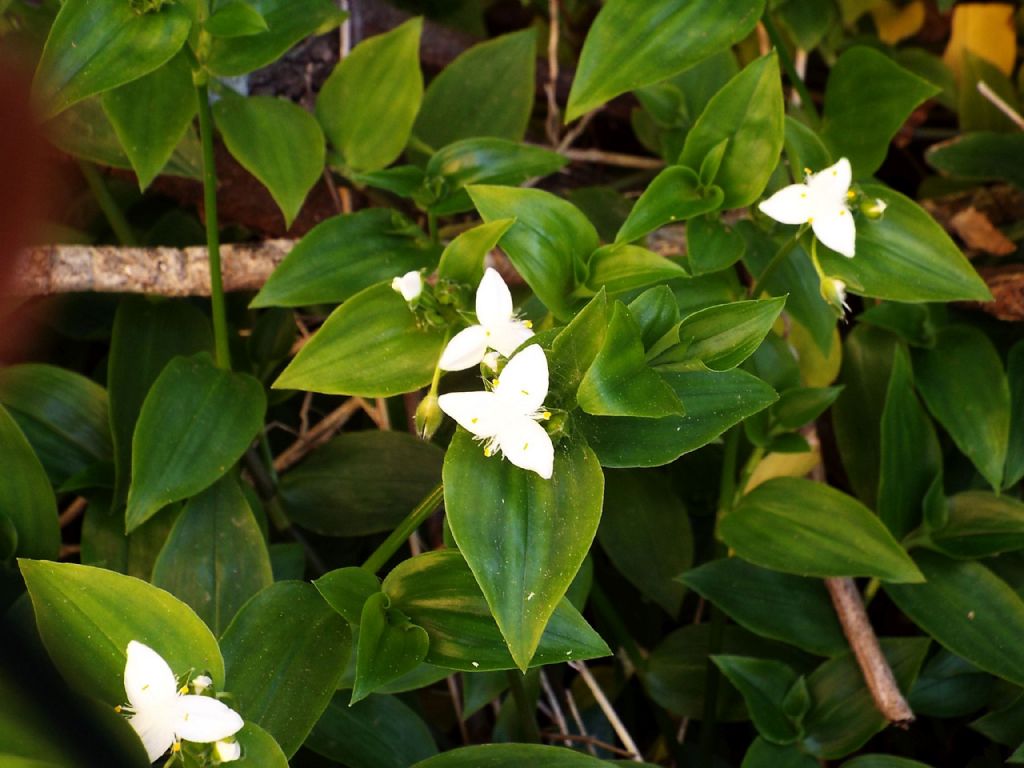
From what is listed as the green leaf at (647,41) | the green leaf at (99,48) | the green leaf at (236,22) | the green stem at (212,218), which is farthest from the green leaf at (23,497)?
the green leaf at (647,41)

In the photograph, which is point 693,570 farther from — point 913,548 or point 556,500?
point 556,500

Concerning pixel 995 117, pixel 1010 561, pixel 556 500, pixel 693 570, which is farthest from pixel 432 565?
pixel 995 117

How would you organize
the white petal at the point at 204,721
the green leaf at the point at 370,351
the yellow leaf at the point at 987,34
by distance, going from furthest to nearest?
the yellow leaf at the point at 987,34 < the green leaf at the point at 370,351 < the white petal at the point at 204,721

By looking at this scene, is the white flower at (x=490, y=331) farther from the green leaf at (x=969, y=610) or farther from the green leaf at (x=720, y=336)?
the green leaf at (x=969, y=610)

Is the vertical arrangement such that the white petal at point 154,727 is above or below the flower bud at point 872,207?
below

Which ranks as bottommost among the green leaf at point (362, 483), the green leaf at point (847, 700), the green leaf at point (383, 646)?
the green leaf at point (847, 700)

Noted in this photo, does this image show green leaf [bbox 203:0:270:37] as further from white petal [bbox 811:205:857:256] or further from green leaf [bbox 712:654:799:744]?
green leaf [bbox 712:654:799:744]
